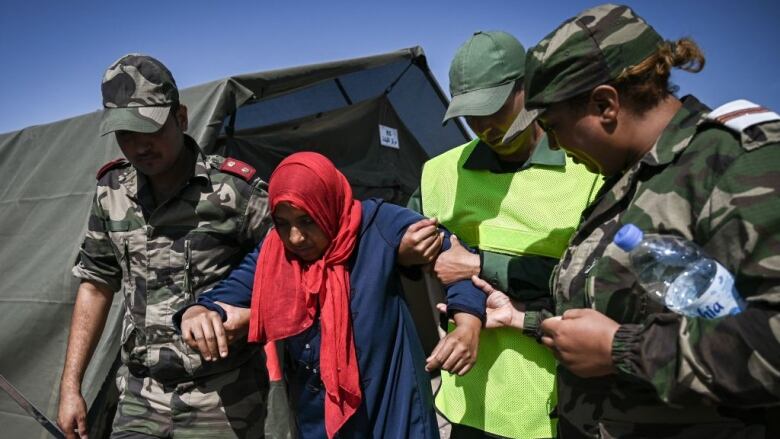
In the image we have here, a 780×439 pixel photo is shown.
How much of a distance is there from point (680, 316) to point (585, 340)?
0.18 meters

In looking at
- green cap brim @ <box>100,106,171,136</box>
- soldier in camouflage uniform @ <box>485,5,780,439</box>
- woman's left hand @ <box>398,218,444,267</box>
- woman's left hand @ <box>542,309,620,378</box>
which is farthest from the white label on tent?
woman's left hand @ <box>542,309,620,378</box>

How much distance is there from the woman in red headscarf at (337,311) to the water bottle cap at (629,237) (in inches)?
24.8

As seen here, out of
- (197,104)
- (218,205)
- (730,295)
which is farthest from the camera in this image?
(197,104)

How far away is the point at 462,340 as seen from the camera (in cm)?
171

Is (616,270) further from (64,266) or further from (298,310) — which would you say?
(64,266)

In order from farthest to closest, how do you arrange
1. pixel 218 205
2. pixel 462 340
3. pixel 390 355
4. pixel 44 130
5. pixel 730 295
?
pixel 44 130 < pixel 218 205 < pixel 390 355 < pixel 462 340 < pixel 730 295

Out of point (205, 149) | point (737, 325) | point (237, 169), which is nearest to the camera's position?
point (737, 325)

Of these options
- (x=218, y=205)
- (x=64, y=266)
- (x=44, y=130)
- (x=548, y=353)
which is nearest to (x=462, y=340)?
Answer: (x=548, y=353)

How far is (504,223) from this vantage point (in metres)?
2.11

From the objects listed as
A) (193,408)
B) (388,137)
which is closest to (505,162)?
(193,408)

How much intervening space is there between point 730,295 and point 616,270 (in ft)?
0.75

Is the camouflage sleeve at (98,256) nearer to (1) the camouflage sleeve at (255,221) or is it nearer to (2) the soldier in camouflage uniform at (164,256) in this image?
(2) the soldier in camouflage uniform at (164,256)

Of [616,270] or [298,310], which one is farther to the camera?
[298,310]

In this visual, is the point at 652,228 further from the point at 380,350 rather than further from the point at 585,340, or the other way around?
the point at 380,350
